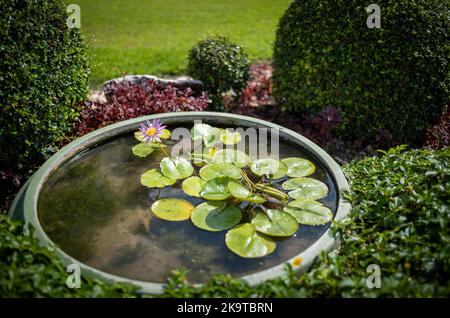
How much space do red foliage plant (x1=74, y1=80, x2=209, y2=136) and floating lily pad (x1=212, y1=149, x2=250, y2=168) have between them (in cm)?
122

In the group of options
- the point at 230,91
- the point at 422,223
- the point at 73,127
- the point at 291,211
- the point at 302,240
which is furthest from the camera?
the point at 230,91

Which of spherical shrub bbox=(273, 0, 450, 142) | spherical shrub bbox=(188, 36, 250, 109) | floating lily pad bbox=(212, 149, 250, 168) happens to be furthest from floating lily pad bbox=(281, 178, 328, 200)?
spherical shrub bbox=(188, 36, 250, 109)

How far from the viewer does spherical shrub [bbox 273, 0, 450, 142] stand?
3.99 meters

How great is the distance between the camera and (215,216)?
104 inches

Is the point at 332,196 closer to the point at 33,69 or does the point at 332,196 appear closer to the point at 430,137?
the point at 430,137

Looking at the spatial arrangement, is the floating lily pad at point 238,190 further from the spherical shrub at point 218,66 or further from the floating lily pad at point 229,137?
the spherical shrub at point 218,66

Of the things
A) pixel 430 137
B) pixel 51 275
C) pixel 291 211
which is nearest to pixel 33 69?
pixel 51 275

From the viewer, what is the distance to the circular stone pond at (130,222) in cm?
228

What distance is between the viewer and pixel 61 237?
2482 millimetres

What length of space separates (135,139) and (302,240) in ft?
5.62

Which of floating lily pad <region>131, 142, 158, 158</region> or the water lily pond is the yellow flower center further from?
floating lily pad <region>131, 142, 158, 158</region>

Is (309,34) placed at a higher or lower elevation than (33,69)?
higher

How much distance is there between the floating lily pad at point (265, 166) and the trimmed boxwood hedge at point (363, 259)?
60 cm

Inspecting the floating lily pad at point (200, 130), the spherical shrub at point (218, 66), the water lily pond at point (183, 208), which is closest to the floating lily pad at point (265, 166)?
the water lily pond at point (183, 208)
